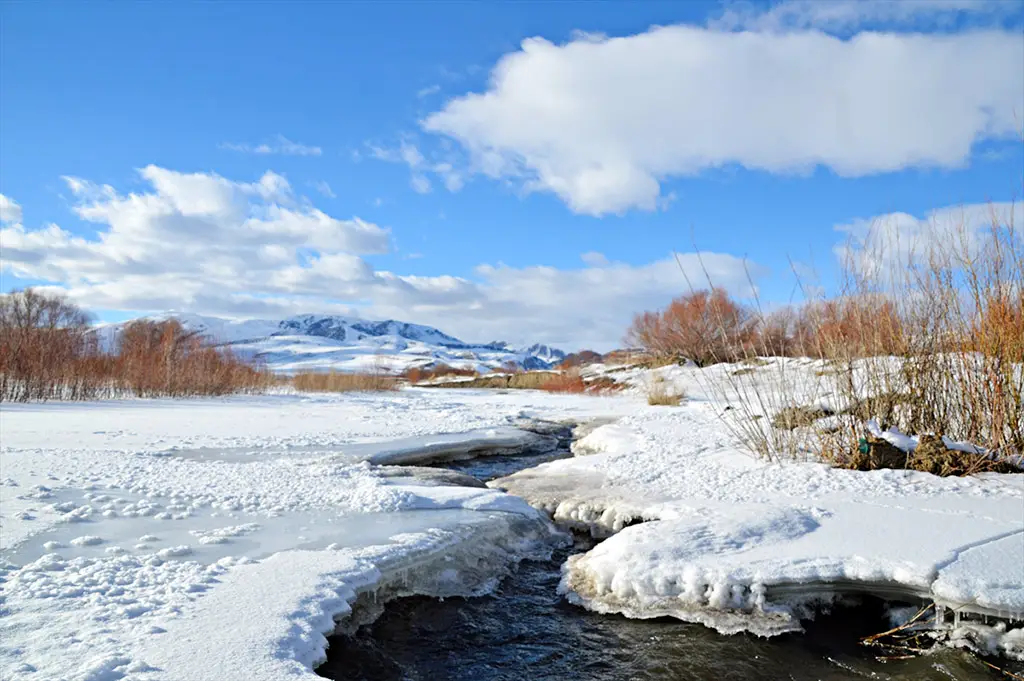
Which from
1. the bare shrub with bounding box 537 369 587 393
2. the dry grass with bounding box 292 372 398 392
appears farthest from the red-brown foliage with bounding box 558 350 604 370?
the dry grass with bounding box 292 372 398 392

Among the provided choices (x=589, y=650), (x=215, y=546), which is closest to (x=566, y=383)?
(x=215, y=546)

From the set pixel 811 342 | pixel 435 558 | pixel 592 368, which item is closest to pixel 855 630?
pixel 435 558

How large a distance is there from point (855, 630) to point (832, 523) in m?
1.22

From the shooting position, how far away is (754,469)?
7.42m

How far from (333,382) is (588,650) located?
2582 cm

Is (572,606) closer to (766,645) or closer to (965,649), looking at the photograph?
(766,645)

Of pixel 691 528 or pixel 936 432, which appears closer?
pixel 691 528

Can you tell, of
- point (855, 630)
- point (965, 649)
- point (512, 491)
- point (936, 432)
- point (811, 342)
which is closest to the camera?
point (965, 649)

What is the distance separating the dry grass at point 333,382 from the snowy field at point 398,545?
63.3 ft

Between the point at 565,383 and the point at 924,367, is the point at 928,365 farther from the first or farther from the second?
the point at 565,383

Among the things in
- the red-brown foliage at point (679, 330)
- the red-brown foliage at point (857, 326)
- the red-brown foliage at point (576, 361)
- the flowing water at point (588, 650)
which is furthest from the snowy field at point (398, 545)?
the red-brown foliage at point (576, 361)

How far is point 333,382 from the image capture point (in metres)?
28.2

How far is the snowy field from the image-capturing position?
3.25 metres

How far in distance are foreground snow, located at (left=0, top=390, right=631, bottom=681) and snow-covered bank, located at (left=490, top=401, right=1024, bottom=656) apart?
3.47 ft
